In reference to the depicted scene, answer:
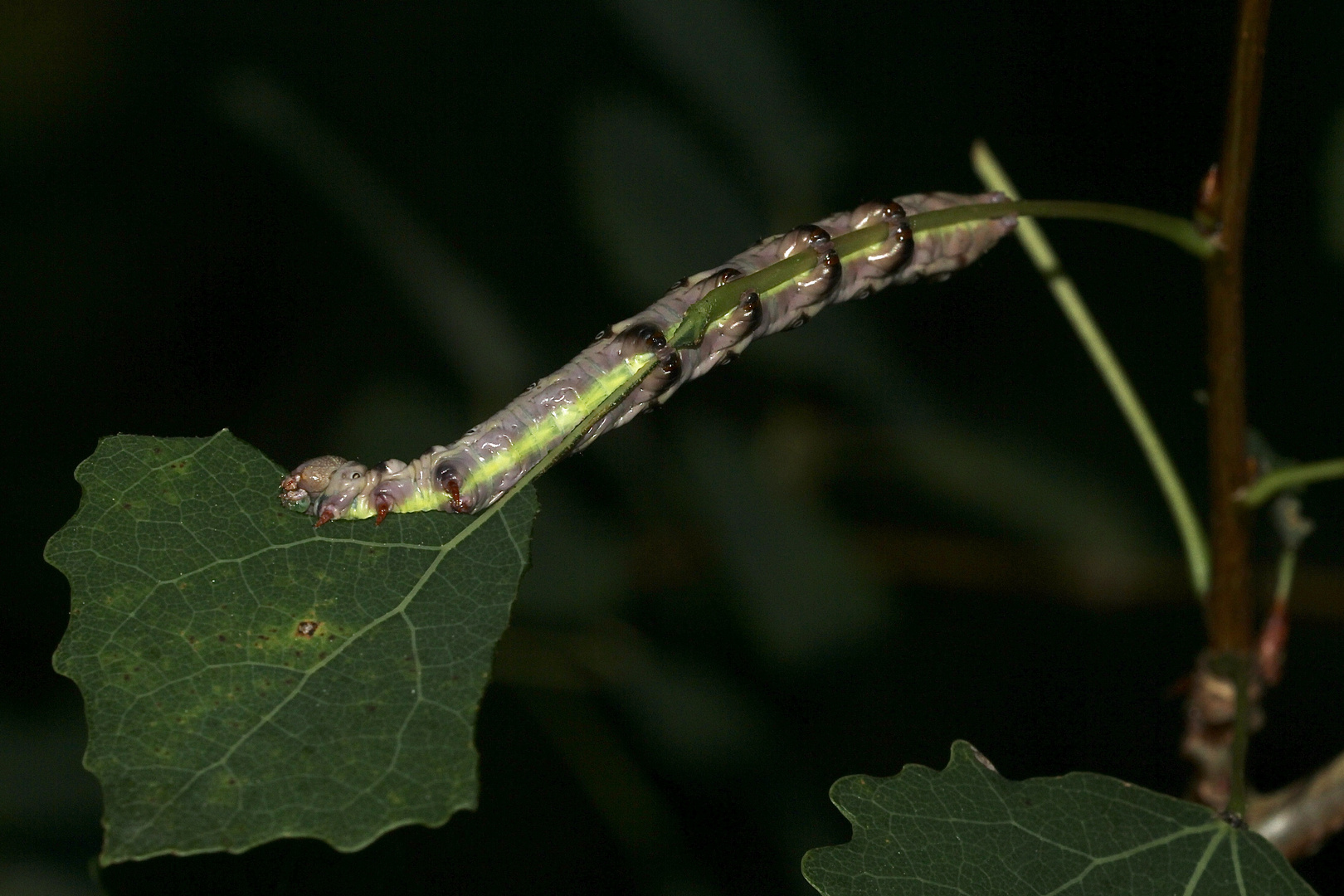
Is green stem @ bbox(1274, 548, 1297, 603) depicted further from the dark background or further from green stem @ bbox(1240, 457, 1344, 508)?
the dark background

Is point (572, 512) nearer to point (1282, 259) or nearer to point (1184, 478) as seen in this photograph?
point (1184, 478)

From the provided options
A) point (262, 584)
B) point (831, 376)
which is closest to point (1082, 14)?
point (831, 376)

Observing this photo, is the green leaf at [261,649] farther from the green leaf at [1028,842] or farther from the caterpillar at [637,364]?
the green leaf at [1028,842]

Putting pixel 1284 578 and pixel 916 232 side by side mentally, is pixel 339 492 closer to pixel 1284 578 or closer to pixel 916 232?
pixel 916 232

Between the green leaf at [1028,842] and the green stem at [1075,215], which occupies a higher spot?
the green stem at [1075,215]

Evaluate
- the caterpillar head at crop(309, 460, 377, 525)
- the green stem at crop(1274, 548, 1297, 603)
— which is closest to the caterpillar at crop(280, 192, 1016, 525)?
the caterpillar head at crop(309, 460, 377, 525)

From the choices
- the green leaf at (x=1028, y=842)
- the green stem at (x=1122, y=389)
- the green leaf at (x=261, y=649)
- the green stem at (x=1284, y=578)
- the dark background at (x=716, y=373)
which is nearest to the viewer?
the green leaf at (x=261, y=649)

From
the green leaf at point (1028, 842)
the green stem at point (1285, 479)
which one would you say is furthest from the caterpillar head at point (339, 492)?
the green stem at point (1285, 479)
